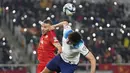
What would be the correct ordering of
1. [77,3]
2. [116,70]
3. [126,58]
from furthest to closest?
[77,3]
[126,58]
[116,70]

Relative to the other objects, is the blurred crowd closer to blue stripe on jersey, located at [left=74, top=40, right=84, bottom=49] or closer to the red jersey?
the red jersey

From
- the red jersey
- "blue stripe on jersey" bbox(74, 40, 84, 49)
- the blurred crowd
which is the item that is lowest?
the blurred crowd

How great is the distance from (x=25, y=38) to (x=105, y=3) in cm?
425

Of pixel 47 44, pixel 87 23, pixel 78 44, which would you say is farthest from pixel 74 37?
pixel 87 23

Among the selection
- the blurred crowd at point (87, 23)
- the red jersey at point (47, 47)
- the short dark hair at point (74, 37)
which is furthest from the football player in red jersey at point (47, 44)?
the blurred crowd at point (87, 23)

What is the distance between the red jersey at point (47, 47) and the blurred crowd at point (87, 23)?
6555 mm

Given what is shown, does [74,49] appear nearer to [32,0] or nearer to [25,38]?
[25,38]

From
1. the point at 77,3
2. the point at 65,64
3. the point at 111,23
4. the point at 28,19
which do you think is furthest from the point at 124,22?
the point at 65,64

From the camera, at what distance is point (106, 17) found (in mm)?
19922

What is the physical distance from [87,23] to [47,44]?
9.05 meters

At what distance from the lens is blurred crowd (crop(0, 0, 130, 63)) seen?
58.0 ft

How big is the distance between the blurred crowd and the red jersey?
21.5 feet

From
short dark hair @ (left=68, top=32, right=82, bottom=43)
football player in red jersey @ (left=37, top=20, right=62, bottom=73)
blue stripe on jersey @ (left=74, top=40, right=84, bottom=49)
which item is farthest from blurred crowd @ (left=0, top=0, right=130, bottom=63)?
short dark hair @ (left=68, top=32, right=82, bottom=43)

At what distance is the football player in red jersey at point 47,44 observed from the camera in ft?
32.9
